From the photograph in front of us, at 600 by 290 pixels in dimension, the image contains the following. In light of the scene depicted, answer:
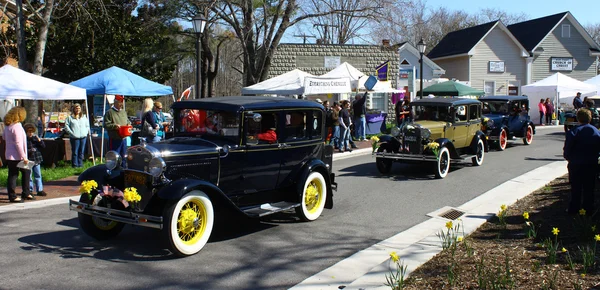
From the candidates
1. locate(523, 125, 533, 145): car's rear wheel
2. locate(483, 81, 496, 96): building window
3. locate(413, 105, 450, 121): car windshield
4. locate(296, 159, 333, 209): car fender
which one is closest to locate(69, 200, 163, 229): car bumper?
locate(296, 159, 333, 209): car fender

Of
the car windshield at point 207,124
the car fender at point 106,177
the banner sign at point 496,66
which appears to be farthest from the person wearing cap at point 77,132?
the banner sign at point 496,66

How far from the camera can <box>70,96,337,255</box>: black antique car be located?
6.18 meters

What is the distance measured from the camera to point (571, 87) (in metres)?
27.7

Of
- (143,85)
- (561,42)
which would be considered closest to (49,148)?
(143,85)

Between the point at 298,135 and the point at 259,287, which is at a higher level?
the point at 298,135

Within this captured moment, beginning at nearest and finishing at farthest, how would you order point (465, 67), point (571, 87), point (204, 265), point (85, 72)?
1. point (204, 265)
2. point (85, 72)
3. point (571, 87)
4. point (465, 67)

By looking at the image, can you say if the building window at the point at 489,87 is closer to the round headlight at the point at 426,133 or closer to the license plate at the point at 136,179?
the round headlight at the point at 426,133

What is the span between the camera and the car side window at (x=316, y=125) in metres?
8.32

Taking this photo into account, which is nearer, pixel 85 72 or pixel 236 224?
pixel 236 224

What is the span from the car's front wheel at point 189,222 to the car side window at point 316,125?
246 centimetres

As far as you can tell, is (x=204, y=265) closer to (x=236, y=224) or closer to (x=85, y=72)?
(x=236, y=224)

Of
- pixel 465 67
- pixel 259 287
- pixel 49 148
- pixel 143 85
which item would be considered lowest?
pixel 259 287

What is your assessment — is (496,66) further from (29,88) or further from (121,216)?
(121,216)

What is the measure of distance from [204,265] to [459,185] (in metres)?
6.77
